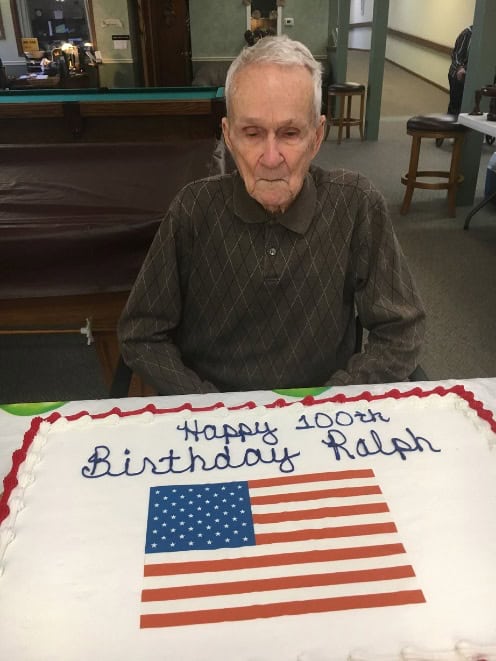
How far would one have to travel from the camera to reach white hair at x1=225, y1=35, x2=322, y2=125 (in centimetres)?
103

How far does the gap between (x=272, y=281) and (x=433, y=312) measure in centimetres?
201

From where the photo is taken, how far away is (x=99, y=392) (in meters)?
2.46

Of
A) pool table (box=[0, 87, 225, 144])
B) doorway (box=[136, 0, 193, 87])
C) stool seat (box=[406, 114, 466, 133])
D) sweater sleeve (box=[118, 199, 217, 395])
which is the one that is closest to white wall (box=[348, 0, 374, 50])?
doorway (box=[136, 0, 193, 87])

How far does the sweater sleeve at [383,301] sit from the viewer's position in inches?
46.4

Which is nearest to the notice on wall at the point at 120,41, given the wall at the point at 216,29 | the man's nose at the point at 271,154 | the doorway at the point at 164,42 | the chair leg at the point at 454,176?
the doorway at the point at 164,42

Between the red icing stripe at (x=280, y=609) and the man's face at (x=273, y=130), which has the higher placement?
the man's face at (x=273, y=130)

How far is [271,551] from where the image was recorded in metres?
0.67

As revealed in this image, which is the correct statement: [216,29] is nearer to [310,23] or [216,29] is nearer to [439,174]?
[310,23]

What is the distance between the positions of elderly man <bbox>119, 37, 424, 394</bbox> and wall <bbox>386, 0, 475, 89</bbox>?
26.7ft

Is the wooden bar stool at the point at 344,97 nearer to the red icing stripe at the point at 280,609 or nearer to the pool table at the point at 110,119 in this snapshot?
the pool table at the point at 110,119

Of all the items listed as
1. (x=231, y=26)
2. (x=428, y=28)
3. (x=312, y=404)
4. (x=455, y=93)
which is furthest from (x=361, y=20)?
(x=312, y=404)

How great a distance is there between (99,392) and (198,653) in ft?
6.50

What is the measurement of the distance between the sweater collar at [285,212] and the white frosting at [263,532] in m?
0.41

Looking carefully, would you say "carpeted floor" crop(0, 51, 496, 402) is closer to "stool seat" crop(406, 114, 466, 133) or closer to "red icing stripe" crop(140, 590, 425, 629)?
"stool seat" crop(406, 114, 466, 133)
